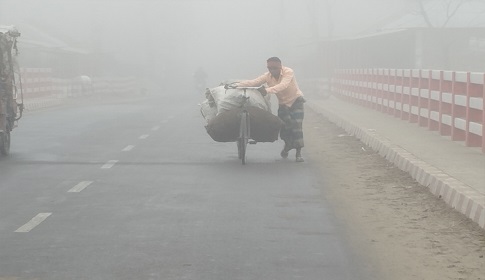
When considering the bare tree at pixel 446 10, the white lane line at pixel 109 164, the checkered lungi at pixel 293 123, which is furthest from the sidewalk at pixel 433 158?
the bare tree at pixel 446 10

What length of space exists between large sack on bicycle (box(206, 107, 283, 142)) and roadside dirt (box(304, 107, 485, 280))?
101 cm

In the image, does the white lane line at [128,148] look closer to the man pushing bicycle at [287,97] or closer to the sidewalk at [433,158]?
the man pushing bicycle at [287,97]

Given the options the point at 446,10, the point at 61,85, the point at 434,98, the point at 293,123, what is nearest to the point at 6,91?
the point at 293,123

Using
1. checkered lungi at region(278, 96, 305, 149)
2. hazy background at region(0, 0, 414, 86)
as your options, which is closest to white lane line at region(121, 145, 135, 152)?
checkered lungi at region(278, 96, 305, 149)

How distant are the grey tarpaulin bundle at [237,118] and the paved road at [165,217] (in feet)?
1.53

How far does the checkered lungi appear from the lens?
54.5 ft

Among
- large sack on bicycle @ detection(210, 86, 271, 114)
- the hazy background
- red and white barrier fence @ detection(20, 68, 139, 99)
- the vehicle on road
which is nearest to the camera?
the vehicle on road

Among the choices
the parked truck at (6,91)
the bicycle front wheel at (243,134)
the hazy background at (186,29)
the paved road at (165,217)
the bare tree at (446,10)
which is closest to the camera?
the paved road at (165,217)

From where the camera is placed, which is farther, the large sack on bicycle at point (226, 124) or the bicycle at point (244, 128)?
the large sack on bicycle at point (226, 124)

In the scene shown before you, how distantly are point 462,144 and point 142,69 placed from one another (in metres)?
86.8

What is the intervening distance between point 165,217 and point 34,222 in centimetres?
131

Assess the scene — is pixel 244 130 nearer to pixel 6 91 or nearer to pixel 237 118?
pixel 237 118

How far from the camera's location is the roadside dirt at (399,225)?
26.1ft

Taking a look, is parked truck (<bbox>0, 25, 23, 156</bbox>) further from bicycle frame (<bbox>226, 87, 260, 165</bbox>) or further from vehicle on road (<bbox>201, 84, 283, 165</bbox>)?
bicycle frame (<bbox>226, 87, 260, 165</bbox>)
